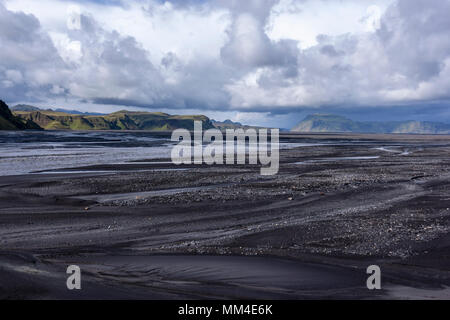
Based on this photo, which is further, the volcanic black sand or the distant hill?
the distant hill

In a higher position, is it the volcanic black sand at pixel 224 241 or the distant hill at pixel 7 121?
the distant hill at pixel 7 121

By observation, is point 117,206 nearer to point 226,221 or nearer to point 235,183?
point 226,221

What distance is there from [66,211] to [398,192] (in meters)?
17.8

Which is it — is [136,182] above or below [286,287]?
above

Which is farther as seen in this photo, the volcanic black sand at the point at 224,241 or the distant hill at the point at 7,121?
the distant hill at the point at 7,121

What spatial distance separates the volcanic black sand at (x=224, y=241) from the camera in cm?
843

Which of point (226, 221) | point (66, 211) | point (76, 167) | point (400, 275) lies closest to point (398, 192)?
point (226, 221)

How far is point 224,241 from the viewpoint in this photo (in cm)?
1191

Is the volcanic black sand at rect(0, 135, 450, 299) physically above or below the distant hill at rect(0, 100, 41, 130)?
below

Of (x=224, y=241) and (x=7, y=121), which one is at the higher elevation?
(x=7, y=121)

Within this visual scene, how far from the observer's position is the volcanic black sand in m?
8.43

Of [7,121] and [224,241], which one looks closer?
[224,241]
